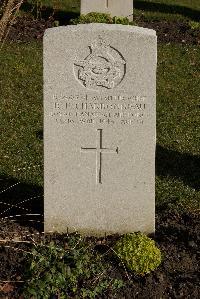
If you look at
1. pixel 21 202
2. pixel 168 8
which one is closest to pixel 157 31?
pixel 168 8

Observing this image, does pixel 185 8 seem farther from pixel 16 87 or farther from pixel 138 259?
pixel 138 259

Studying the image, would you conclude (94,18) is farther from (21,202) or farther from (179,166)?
(21,202)

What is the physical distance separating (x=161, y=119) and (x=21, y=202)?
3.32m

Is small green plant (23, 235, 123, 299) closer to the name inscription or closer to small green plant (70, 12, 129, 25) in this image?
the name inscription

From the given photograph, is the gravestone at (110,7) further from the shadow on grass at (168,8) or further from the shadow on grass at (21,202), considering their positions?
the shadow on grass at (21,202)

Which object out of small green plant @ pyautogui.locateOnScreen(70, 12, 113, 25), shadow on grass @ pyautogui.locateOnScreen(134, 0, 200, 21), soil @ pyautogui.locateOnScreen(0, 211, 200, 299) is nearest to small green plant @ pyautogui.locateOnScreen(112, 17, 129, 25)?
small green plant @ pyautogui.locateOnScreen(70, 12, 113, 25)

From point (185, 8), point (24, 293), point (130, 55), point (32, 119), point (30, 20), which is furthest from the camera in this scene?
point (185, 8)

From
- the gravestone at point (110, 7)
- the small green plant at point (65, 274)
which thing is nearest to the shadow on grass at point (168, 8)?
the gravestone at point (110, 7)

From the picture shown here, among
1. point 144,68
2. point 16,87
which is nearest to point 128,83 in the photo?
point 144,68

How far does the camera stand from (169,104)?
9320 mm

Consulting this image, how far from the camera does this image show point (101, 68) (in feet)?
16.5

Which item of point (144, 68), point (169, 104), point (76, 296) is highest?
point (144, 68)

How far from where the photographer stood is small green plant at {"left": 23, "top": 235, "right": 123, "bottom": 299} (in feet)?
15.3

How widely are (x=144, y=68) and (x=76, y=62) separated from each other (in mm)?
528
